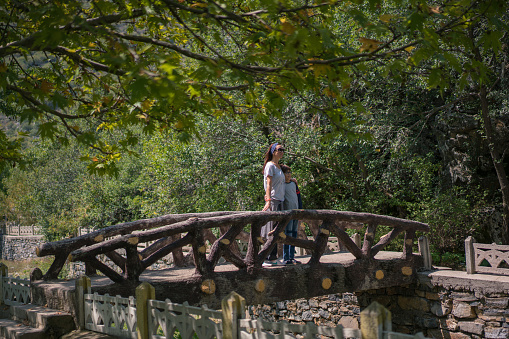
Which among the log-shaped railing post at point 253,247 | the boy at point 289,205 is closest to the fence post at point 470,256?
the boy at point 289,205

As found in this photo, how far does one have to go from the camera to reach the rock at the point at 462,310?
921 centimetres

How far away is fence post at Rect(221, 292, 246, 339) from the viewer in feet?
13.0

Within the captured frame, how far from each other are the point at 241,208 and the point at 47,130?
36.5 ft

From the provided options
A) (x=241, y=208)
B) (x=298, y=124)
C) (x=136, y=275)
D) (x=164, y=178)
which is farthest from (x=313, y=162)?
(x=136, y=275)

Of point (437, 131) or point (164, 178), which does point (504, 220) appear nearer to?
point (437, 131)

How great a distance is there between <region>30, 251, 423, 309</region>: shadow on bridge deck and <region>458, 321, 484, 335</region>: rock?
1338 mm

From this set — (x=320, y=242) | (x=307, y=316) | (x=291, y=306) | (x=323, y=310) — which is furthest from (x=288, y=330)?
(x=291, y=306)

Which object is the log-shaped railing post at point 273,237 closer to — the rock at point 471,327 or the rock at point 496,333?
the rock at point 471,327

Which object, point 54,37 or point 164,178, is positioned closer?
point 54,37

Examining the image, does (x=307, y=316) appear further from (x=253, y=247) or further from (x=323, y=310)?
(x=253, y=247)

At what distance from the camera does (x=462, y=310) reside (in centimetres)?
933

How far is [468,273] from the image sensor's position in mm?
9641

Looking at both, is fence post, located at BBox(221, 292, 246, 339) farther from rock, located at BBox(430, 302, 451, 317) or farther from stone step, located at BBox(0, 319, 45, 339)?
rock, located at BBox(430, 302, 451, 317)

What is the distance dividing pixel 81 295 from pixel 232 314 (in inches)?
90.8
